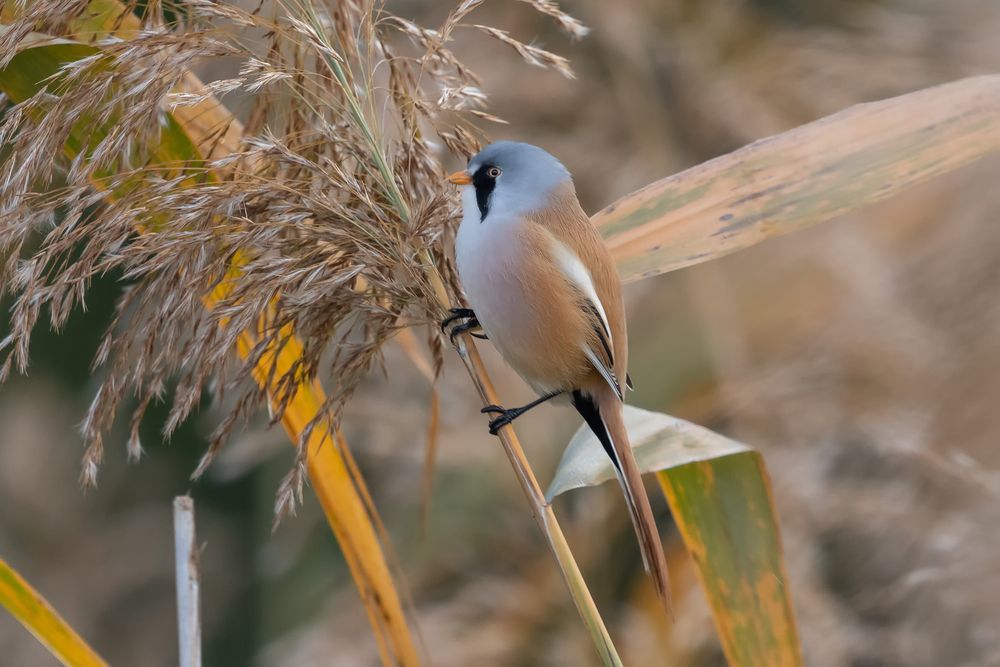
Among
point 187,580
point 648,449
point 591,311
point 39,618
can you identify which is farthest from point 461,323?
point 39,618

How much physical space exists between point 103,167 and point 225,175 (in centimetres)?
13

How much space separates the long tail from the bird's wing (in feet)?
0.10

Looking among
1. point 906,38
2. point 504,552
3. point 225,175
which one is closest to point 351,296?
point 225,175

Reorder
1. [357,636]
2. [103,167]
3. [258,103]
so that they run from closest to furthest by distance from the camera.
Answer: [103,167] → [258,103] → [357,636]

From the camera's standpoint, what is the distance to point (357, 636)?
206 centimetres

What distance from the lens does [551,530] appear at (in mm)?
952

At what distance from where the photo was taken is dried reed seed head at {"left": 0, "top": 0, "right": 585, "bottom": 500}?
0.99m

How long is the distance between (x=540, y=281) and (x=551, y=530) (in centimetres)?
33

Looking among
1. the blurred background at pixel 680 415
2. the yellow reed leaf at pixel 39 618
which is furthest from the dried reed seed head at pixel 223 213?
the blurred background at pixel 680 415

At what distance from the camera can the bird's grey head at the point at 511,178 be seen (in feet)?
3.82

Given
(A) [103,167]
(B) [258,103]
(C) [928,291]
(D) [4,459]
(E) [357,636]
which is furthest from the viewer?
(D) [4,459]

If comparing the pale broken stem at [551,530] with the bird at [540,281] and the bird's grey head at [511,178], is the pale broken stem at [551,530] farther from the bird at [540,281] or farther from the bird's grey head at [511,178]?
the bird's grey head at [511,178]

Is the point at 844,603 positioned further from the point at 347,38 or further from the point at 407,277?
the point at 347,38

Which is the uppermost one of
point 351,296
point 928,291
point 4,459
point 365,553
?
point 351,296
